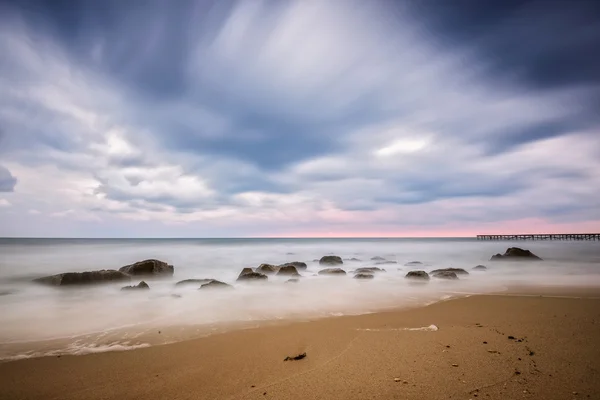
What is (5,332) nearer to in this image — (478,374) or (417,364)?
(417,364)

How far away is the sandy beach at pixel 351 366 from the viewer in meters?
3.73

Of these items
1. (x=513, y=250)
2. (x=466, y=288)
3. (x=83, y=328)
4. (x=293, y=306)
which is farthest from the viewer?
(x=513, y=250)

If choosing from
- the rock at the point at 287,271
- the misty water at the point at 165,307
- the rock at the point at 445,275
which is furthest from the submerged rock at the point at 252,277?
the rock at the point at 445,275

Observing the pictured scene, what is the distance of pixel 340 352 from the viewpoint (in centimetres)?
506

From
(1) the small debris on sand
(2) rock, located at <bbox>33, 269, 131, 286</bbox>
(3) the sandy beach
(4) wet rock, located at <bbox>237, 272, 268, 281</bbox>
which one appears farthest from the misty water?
(1) the small debris on sand

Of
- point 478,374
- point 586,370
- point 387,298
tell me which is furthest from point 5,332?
Answer: point 586,370

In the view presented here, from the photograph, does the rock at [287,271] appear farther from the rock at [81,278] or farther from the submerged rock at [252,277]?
the rock at [81,278]

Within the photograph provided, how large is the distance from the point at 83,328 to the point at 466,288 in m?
13.4

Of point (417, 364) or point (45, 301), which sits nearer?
point (417, 364)

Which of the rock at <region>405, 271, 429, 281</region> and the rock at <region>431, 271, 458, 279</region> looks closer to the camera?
the rock at <region>405, 271, 429, 281</region>

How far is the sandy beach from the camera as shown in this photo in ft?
12.2

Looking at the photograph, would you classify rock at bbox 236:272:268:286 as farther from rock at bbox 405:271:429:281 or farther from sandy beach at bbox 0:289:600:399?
sandy beach at bbox 0:289:600:399

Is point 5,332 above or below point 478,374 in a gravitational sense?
below

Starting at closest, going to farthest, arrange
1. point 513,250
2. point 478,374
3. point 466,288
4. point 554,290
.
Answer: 1. point 478,374
2. point 554,290
3. point 466,288
4. point 513,250
